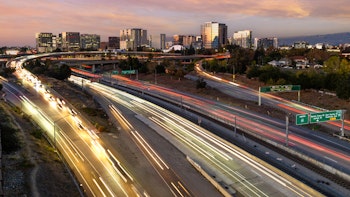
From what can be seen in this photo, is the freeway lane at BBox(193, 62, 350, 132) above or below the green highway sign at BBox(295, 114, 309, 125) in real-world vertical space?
below

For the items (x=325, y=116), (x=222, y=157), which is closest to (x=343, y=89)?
(x=325, y=116)

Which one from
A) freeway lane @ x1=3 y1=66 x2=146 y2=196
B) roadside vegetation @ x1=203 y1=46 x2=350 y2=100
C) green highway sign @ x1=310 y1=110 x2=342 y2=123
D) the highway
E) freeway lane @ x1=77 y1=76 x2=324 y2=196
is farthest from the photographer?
roadside vegetation @ x1=203 y1=46 x2=350 y2=100

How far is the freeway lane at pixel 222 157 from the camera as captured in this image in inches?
1020

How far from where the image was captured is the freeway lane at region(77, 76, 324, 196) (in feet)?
85.0

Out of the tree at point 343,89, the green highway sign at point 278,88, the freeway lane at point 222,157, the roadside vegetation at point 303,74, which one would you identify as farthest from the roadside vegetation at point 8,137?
the roadside vegetation at point 303,74

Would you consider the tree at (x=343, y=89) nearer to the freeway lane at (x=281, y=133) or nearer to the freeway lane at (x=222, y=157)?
the freeway lane at (x=281, y=133)

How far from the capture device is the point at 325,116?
3978 cm

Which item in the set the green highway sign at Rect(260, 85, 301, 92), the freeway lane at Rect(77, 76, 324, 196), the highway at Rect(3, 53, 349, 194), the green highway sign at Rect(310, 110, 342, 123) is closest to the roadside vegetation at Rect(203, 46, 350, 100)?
the green highway sign at Rect(260, 85, 301, 92)

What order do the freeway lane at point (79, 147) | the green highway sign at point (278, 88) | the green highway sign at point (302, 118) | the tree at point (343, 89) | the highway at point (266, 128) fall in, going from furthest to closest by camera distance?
the tree at point (343, 89), the green highway sign at point (278, 88), the green highway sign at point (302, 118), the highway at point (266, 128), the freeway lane at point (79, 147)

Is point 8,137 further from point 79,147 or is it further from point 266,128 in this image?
point 266,128

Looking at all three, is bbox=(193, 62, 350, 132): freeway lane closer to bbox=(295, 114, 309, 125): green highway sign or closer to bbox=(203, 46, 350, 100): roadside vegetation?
bbox=(203, 46, 350, 100): roadside vegetation

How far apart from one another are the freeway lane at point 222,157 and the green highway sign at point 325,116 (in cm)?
1184

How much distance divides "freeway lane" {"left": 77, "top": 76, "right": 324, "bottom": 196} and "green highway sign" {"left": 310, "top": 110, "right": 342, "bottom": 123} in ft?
38.8

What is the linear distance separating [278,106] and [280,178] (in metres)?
39.4
